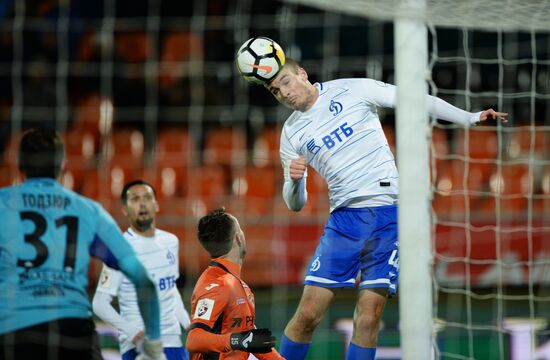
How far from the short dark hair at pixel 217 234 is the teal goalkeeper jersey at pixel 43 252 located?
0.70 metres

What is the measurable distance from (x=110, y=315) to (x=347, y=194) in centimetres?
182

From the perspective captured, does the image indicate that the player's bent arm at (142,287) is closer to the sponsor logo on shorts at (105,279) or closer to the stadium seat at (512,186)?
the sponsor logo on shorts at (105,279)

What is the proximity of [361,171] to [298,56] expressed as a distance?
542 centimetres

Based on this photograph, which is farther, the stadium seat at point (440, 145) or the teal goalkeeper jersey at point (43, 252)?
the stadium seat at point (440, 145)

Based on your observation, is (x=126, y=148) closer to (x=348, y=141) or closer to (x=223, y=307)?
(x=348, y=141)

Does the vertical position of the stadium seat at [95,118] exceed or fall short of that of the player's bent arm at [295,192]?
it exceeds it

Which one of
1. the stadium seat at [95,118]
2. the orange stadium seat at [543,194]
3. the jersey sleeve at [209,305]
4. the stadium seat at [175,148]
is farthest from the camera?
the stadium seat at [95,118]

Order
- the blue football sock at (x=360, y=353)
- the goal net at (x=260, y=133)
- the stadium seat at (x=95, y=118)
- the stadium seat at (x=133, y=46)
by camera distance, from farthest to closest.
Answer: the stadium seat at (x=133, y=46) → the stadium seat at (x=95, y=118) → the goal net at (x=260, y=133) → the blue football sock at (x=360, y=353)

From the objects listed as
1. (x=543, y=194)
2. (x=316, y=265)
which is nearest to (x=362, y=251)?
(x=316, y=265)

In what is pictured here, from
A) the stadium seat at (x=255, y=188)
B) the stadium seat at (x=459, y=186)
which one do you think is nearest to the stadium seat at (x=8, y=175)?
the stadium seat at (x=255, y=188)

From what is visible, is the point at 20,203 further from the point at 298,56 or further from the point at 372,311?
the point at 298,56

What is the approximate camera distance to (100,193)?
9.33 meters

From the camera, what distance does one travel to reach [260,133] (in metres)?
10.2

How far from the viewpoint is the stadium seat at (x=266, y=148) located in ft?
32.2
